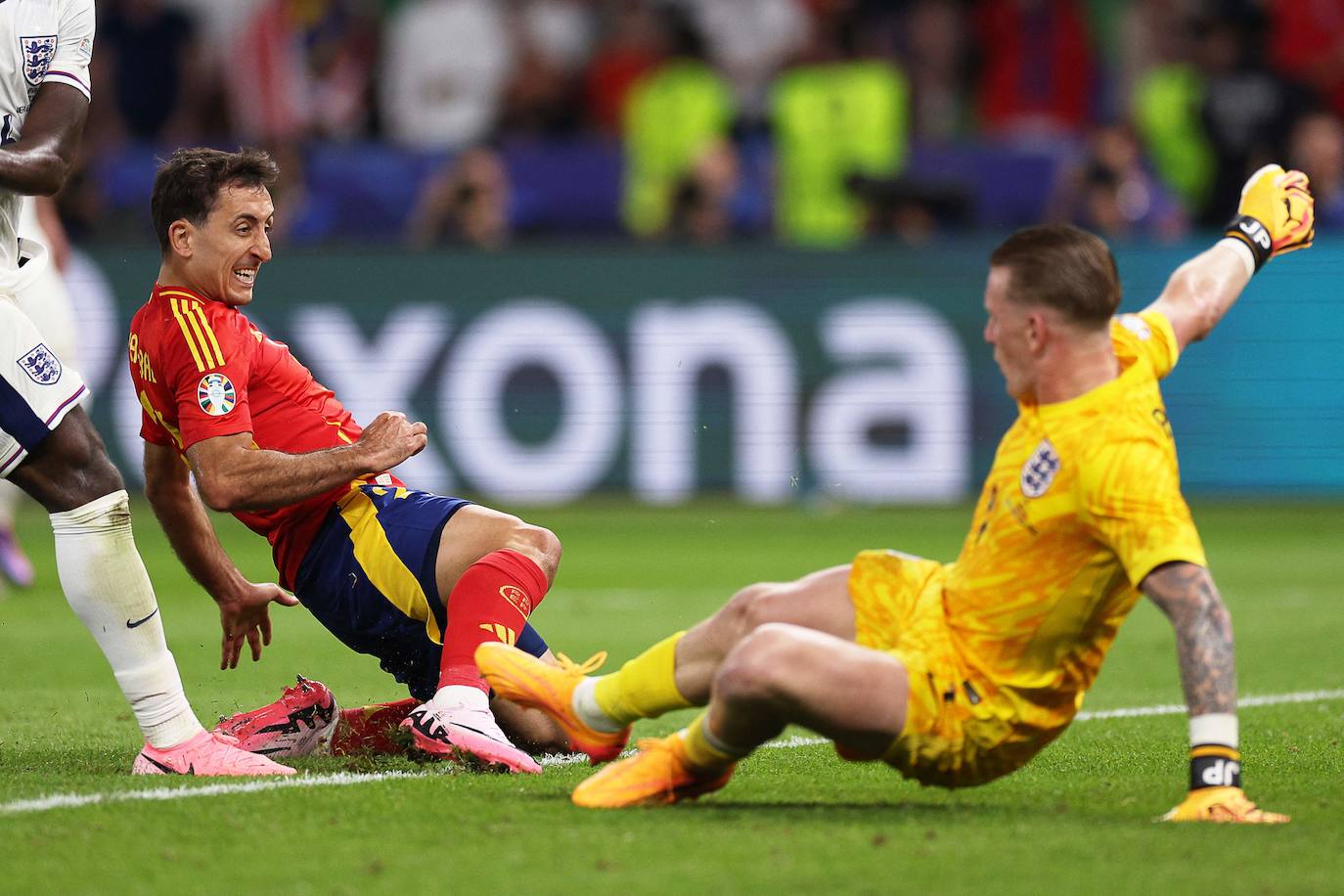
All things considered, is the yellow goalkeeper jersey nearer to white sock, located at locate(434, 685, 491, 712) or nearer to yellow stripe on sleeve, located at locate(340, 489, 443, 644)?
white sock, located at locate(434, 685, 491, 712)

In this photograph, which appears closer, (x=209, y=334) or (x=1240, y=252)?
(x=1240, y=252)

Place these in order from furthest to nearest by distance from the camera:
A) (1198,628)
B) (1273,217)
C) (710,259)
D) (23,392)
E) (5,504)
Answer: (710,259), (5,504), (23,392), (1273,217), (1198,628)

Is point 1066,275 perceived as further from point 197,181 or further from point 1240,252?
point 197,181

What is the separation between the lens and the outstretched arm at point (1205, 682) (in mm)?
4125

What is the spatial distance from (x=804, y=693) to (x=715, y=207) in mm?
10760

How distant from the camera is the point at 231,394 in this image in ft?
17.2

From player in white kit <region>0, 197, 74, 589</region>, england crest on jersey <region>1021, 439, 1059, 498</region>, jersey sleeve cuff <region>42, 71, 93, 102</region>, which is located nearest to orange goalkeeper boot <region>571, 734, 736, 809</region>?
england crest on jersey <region>1021, 439, 1059, 498</region>

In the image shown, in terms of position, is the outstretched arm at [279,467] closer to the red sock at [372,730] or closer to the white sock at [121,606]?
the white sock at [121,606]

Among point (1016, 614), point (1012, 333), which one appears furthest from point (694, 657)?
point (1012, 333)

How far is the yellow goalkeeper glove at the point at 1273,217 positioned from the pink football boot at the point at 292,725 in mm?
2772

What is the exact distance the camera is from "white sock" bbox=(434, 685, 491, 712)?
17.1 feet

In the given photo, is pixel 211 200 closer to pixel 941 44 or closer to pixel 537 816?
pixel 537 816

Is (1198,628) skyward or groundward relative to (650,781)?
skyward

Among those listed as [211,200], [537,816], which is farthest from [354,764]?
[211,200]
